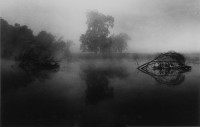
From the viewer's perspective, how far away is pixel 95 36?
29047 mm

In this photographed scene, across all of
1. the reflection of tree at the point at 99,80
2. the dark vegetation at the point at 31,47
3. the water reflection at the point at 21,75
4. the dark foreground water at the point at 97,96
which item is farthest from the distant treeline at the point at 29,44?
the reflection of tree at the point at 99,80

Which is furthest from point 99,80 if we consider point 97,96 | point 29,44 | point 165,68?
point 29,44

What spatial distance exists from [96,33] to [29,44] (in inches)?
325

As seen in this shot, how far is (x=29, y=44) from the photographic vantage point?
27.6 m

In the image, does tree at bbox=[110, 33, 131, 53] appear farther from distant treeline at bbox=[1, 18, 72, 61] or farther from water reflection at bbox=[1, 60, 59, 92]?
water reflection at bbox=[1, 60, 59, 92]

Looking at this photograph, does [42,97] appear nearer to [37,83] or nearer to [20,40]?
[37,83]

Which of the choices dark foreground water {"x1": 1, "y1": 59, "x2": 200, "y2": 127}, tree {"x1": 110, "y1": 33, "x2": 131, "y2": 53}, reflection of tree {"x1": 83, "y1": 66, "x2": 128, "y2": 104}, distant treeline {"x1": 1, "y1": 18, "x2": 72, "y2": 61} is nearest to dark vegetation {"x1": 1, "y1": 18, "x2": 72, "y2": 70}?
distant treeline {"x1": 1, "y1": 18, "x2": 72, "y2": 61}

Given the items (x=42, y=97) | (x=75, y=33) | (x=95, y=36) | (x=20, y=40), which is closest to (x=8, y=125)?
(x=42, y=97)

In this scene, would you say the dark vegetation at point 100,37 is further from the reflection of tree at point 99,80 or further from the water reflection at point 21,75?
the water reflection at point 21,75

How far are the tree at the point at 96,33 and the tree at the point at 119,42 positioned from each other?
3.26 ft

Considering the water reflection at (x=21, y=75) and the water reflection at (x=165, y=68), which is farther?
the water reflection at (x=165, y=68)

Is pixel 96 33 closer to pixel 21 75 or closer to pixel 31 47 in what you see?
pixel 31 47

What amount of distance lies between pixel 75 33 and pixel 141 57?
25.3ft

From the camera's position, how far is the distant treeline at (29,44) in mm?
24759
